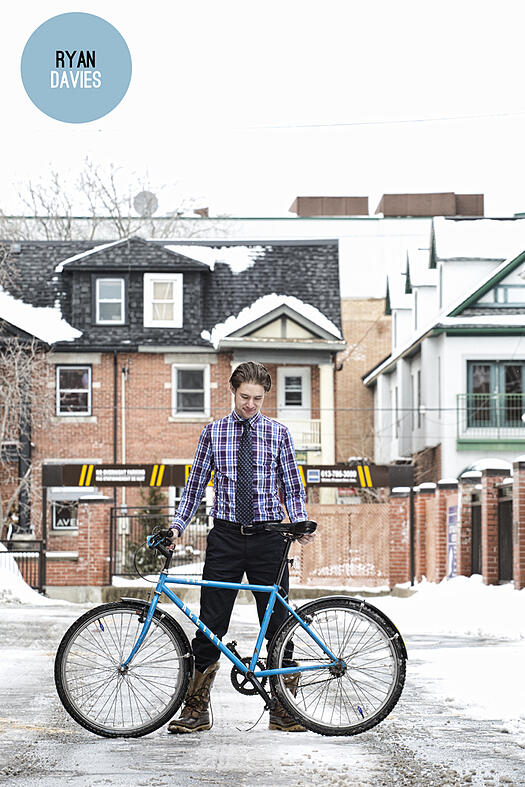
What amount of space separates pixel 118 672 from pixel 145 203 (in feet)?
150

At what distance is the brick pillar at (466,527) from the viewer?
22.9 m

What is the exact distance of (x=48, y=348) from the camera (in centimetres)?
3809

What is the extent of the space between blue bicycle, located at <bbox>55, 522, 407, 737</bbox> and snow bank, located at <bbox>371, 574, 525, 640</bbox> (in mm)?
7678

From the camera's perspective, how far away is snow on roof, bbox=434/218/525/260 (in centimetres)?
3641

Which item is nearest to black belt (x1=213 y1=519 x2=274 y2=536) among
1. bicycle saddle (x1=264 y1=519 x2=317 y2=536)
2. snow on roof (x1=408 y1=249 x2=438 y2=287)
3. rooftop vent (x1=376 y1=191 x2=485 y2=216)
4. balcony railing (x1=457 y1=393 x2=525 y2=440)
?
bicycle saddle (x1=264 y1=519 x2=317 y2=536)

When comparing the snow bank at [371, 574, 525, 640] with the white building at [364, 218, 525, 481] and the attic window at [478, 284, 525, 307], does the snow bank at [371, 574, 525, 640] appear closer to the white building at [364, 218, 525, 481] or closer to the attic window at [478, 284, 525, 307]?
the white building at [364, 218, 525, 481]

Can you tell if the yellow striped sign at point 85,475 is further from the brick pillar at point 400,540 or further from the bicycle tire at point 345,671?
the bicycle tire at point 345,671

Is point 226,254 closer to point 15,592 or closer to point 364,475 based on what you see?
point 364,475

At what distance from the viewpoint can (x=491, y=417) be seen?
36.8 metres

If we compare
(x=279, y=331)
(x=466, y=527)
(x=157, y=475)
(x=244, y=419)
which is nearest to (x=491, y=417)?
(x=279, y=331)

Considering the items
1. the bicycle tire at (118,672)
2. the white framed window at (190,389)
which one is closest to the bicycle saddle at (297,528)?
the bicycle tire at (118,672)

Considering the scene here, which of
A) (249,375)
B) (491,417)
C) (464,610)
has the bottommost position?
(464,610)

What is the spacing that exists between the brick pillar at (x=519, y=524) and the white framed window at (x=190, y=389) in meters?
19.9

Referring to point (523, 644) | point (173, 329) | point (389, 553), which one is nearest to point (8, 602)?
point (389, 553)
